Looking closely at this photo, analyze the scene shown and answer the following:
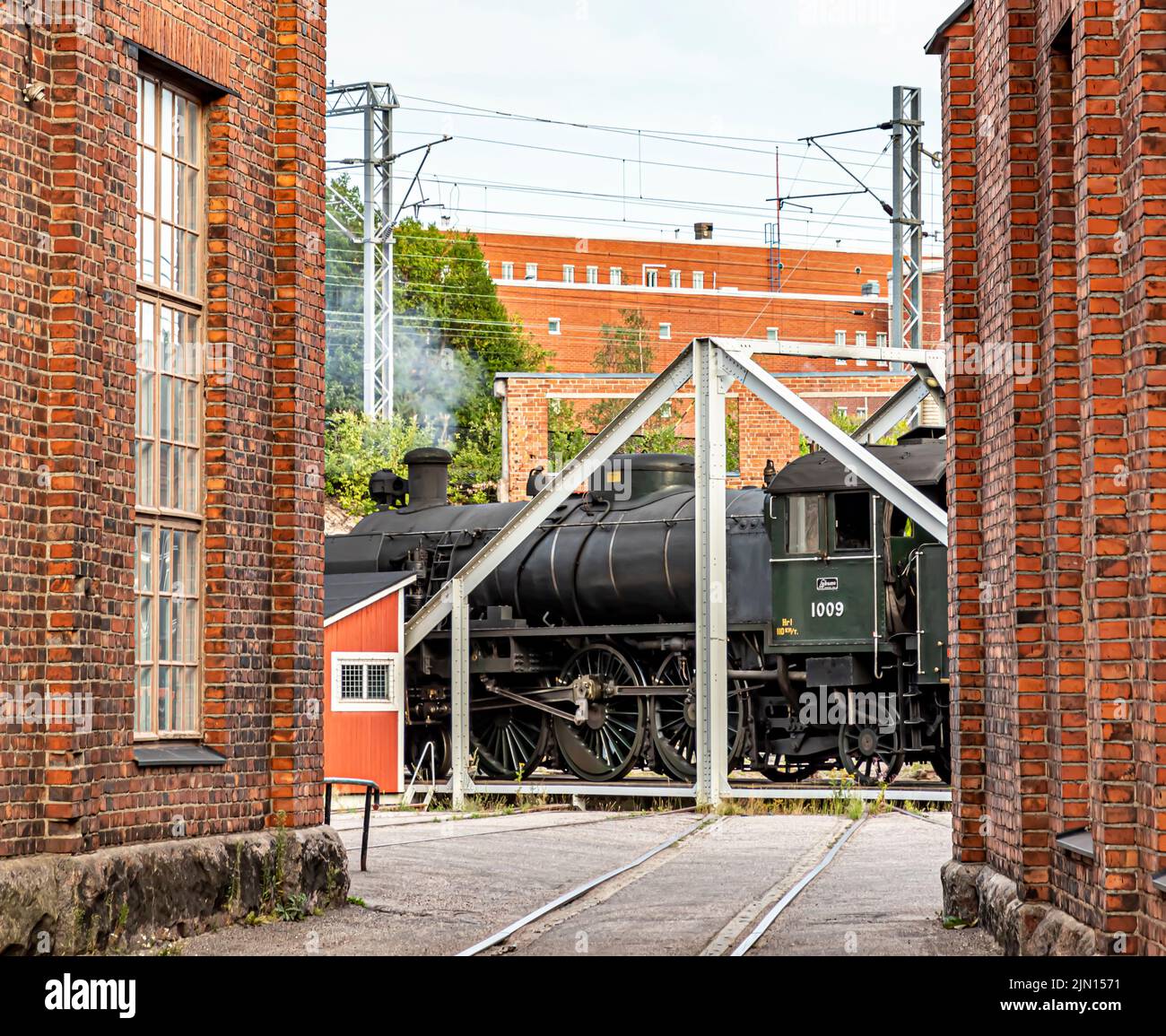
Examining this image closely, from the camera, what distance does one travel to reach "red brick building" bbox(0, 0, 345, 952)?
850cm

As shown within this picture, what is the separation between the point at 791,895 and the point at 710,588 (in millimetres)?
7409

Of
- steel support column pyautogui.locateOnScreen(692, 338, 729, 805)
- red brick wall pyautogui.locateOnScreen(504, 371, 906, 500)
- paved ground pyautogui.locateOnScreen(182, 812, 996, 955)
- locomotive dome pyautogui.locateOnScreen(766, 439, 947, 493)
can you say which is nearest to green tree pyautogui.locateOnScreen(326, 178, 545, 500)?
red brick wall pyautogui.locateOnScreen(504, 371, 906, 500)

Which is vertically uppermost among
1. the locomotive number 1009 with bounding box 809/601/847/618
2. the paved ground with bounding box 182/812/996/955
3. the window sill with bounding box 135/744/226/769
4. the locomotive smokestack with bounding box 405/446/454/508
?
the locomotive smokestack with bounding box 405/446/454/508

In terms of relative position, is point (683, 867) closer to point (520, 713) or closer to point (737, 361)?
point (737, 361)

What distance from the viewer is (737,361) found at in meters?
19.4

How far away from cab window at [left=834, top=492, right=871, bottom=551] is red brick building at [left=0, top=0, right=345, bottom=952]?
9238mm

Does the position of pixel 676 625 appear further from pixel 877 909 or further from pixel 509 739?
pixel 877 909

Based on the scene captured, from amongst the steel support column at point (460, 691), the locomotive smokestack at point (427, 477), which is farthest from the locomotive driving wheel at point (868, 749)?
the locomotive smokestack at point (427, 477)

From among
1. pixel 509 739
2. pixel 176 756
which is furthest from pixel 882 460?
pixel 176 756

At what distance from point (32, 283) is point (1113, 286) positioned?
16.8 feet

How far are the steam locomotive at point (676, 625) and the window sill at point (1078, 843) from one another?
986cm

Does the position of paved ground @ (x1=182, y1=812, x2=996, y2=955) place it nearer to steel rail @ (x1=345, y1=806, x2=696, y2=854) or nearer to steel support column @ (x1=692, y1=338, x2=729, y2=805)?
steel rail @ (x1=345, y1=806, x2=696, y2=854)

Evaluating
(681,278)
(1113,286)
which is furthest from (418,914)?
(681,278)

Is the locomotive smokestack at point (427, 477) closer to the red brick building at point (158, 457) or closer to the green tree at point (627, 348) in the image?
the red brick building at point (158, 457)
